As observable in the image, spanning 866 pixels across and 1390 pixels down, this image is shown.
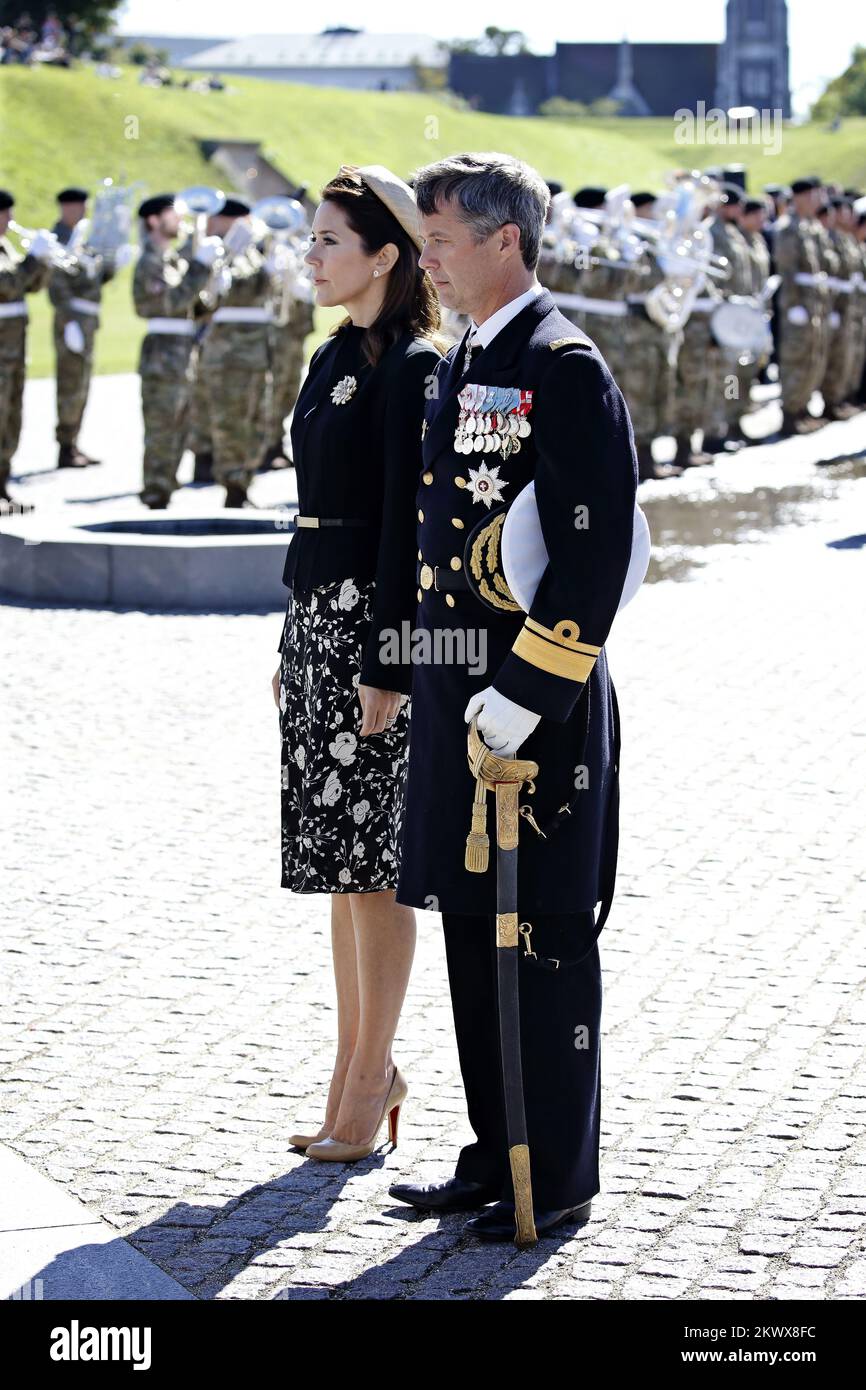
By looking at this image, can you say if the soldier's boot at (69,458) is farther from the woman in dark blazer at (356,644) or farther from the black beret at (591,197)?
the woman in dark blazer at (356,644)

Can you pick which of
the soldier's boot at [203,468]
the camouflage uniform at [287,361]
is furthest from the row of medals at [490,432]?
→ the camouflage uniform at [287,361]

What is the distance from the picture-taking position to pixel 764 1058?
4.76m

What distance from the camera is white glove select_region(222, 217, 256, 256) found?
14195 millimetres

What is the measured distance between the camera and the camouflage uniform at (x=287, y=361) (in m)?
16.6

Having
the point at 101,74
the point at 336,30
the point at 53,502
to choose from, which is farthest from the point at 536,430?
the point at 336,30

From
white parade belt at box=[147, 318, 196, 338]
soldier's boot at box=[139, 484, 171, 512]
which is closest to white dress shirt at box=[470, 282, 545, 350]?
soldier's boot at box=[139, 484, 171, 512]

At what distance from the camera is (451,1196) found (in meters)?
3.96

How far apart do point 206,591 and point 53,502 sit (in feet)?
14.3

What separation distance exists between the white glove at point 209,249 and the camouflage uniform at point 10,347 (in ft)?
4.29

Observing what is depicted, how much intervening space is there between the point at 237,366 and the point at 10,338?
169cm

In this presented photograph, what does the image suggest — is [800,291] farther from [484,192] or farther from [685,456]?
[484,192]

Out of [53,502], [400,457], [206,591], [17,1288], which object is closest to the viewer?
[17,1288]

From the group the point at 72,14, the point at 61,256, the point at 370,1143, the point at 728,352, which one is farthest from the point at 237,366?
the point at 72,14
